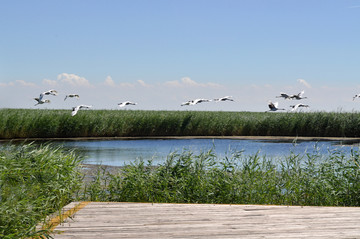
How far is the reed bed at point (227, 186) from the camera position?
22.5 feet

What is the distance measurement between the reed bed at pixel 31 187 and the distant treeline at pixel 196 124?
23766 millimetres

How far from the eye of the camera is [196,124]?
3391 cm

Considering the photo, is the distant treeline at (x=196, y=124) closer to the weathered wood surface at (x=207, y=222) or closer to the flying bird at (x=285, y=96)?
the flying bird at (x=285, y=96)

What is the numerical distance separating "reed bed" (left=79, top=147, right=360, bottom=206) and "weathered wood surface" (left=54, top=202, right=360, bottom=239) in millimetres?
1207

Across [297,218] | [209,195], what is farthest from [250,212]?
[209,195]

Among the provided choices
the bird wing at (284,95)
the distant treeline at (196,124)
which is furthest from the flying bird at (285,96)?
the distant treeline at (196,124)

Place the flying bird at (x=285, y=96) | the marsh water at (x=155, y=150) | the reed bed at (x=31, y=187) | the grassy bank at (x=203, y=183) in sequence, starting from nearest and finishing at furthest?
the reed bed at (x=31, y=187), the grassy bank at (x=203, y=183), the marsh water at (x=155, y=150), the flying bird at (x=285, y=96)

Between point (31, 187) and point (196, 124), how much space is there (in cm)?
2916

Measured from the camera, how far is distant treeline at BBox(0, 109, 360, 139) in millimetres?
30516

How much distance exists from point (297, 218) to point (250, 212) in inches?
21.9

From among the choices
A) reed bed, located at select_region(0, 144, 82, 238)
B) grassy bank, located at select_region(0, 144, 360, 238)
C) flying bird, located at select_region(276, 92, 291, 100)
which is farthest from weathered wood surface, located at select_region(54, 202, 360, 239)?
flying bird, located at select_region(276, 92, 291, 100)

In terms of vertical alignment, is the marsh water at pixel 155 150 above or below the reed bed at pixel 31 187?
below

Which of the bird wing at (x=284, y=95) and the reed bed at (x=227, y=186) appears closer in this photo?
the reed bed at (x=227, y=186)

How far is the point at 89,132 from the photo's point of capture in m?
30.9
